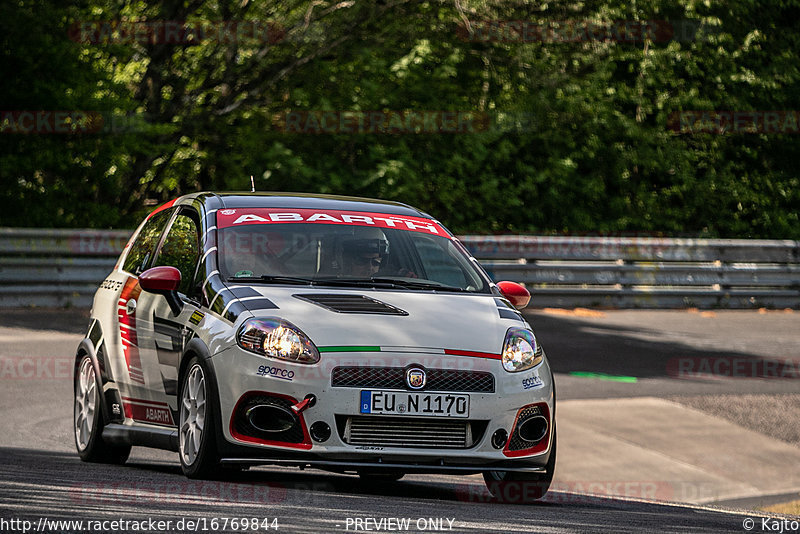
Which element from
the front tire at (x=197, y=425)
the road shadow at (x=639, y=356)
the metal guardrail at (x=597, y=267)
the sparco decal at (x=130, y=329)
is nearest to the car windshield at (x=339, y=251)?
the front tire at (x=197, y=425)

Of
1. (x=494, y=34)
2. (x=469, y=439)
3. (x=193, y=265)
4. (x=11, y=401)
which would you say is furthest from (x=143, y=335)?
(x=494, y=34)

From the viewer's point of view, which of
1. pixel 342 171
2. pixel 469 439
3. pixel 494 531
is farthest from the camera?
pixel 342 171

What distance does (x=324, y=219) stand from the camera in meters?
8.00

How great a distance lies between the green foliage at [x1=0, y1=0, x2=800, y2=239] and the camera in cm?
1931

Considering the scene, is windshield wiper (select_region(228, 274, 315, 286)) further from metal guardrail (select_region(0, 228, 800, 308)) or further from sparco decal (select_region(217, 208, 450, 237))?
metal guardrail (select_region(0, 228, 800, 308))

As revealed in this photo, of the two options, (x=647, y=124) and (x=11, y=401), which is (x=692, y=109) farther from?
(x=11, y=401)

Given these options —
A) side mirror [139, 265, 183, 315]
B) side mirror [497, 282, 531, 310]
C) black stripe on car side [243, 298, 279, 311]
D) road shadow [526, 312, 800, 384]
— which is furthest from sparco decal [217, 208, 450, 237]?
road shadow [526, 312, 800, 384]

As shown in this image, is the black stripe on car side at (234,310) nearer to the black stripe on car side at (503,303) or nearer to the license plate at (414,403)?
the license plate at (414,403)

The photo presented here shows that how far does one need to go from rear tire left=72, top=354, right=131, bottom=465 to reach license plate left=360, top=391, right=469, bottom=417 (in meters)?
2.22

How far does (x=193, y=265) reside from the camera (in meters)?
7.77

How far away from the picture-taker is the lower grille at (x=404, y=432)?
6.62 meters

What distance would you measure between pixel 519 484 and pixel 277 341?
161 centimetres

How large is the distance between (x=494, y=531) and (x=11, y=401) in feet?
23.0

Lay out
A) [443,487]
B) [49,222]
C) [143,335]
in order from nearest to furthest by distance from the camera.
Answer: [143,335], [443,487], [49,222]
